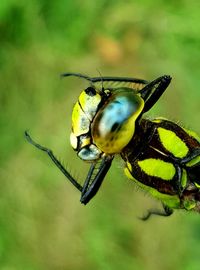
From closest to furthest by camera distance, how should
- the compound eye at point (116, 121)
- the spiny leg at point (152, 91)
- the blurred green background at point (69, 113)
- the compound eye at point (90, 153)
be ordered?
the compound eye at point (116, 121)
the compound eye at point (90, 153)
the spiny leg at point (152, 91)
the blurred green background at point (69, 113)

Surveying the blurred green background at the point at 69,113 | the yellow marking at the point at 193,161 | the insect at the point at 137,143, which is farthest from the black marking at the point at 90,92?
the blurred green background at the point at 69,113

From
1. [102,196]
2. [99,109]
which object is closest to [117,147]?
[99,109]

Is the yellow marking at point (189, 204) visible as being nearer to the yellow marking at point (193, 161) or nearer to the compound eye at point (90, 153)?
the yellow marking at point (193, 161)

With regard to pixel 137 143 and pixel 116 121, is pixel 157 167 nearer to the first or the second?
pixel 137 143

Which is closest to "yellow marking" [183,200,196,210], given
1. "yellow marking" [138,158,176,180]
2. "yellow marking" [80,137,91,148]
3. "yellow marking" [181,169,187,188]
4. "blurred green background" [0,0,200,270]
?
"yellow marking" [181,169,187,188]

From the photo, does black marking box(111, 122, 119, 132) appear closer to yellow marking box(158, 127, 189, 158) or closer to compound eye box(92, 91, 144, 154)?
compound eye box(92, 91, 144, 154)

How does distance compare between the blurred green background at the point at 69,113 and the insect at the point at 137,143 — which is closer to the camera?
the insect at the point at 137,143

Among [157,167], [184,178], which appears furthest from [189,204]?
[157,167]
